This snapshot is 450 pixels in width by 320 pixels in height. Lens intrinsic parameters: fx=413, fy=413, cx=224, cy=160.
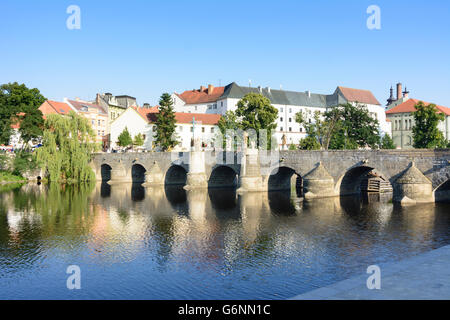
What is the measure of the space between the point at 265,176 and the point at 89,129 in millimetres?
31101

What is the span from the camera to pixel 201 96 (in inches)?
4131

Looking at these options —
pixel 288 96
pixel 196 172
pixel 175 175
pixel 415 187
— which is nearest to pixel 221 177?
pixel 196 172

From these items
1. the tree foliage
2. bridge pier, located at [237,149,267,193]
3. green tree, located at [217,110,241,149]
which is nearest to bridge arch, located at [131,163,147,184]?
green tree, located at [217,110,241,149]

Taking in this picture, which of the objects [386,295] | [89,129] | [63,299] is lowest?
[63,299]

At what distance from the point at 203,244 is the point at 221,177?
33451mm

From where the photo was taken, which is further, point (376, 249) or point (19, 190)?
point (19, 190)

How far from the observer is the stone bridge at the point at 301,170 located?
114 feet

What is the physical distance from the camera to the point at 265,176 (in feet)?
162

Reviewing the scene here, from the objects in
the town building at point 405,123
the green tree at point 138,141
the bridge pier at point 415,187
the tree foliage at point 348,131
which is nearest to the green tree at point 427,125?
the tree foliage at point 348,131

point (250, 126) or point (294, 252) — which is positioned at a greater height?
point (250, 126)
